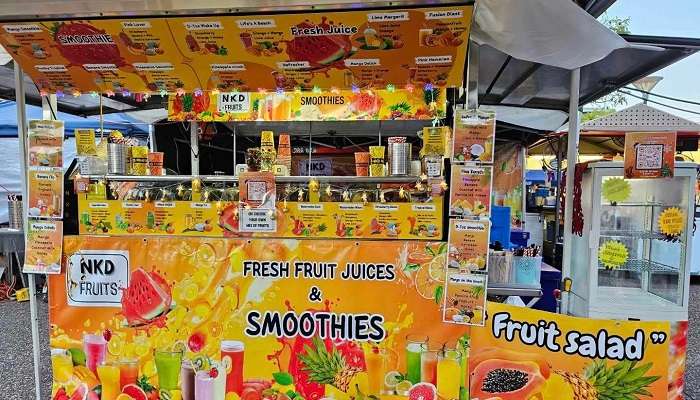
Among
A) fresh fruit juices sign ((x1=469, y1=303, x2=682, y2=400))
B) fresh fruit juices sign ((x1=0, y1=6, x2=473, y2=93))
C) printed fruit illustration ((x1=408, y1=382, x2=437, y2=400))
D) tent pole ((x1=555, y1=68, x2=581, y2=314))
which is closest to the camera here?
fresh fruit juices sign ((x1=0, y1=6, x2=473, y2=93))

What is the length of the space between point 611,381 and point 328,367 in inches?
59.6

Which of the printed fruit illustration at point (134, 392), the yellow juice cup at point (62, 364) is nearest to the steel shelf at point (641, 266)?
the printed fruit illustration at point (134, 392)

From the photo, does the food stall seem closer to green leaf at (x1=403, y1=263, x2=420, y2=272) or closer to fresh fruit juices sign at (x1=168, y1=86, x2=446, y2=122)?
green leaf at (x1=403, y1=263, x2=420, y2=272)

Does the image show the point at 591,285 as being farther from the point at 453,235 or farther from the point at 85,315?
the point at 85,315

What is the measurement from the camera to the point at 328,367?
2412 mm

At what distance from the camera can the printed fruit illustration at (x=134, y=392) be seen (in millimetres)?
2521

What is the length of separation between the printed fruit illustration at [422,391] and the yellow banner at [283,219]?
0.81m

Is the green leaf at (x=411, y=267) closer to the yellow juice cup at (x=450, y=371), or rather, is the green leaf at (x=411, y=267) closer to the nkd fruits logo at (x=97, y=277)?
the yellow juice cup at (x=450, y=371)

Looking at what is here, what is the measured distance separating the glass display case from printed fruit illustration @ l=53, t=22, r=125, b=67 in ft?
9.29

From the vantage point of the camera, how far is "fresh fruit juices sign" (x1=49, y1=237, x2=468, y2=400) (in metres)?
2.36

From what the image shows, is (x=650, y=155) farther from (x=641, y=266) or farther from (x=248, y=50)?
(x=248, y=50)

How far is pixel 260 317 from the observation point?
244cm

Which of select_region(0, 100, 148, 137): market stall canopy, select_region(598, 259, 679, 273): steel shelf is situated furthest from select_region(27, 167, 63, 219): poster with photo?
select_region(0, 100, 148, 137): market stall canopy

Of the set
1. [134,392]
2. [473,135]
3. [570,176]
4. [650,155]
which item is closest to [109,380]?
[134,392]
